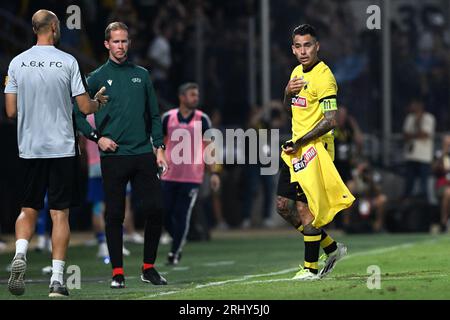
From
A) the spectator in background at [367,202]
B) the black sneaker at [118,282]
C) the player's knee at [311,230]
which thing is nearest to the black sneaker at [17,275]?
the black sneaker at [118,282]

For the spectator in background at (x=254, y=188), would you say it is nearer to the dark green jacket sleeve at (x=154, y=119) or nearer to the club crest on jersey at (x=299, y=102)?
the dark green jacket sleeve at (x=154, y=119)

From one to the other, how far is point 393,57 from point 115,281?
54.5ft

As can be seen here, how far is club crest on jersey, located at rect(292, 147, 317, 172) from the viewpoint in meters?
12.3

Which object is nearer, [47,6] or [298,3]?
[47,6]

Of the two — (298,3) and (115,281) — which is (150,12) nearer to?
(298,3)

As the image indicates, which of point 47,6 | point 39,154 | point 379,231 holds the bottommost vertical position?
point 379,231

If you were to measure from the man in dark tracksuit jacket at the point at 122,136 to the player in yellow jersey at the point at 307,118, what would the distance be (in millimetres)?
1172

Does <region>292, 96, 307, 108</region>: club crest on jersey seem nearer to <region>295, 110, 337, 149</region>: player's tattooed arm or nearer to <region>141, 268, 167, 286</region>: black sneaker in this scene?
<region>295, 110, 337, 149</region>: player's tattooed arm

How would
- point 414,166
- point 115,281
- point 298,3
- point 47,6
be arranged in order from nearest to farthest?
point 115,281 → point 47,6 → point 414,166 → point 298,3

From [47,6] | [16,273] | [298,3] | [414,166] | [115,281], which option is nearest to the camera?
[16,273]

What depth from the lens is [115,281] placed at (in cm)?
1233

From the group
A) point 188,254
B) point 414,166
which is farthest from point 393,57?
point 188,254

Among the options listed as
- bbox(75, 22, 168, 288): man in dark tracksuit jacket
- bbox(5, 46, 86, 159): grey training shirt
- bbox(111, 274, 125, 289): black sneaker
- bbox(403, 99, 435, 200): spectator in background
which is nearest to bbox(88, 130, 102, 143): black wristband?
bbox(75, 22, 168, 288): man in dark tracksuit jacket

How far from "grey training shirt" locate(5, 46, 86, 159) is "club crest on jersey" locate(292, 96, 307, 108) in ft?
6.27
